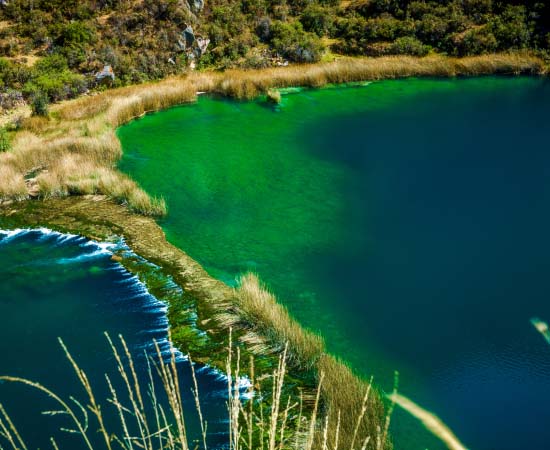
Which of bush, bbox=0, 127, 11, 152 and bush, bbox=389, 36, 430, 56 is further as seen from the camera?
bush, bbox=389, 36, 430, 56

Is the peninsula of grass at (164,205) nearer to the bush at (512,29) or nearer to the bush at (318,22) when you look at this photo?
the bush at (512,29)

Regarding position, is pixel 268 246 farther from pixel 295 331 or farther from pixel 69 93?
pixel 69 93

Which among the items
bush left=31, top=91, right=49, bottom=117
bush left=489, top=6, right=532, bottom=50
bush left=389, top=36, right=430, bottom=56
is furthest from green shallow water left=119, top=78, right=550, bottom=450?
bush left=31, top=91, right=49, bottom=117

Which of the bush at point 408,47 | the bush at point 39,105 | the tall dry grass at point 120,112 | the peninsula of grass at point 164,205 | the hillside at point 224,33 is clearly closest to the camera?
the peninsula of grass at point 164,205

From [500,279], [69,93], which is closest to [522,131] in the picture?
[500,279]

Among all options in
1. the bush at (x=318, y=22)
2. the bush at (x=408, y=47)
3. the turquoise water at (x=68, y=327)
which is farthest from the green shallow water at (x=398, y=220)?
the bush at (x=318, y=22)

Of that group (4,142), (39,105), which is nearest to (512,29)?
(39,105)

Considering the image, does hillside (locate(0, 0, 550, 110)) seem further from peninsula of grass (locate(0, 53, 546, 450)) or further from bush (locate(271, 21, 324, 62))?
peninsula of grass (locate(0, 53, 546, 450))
